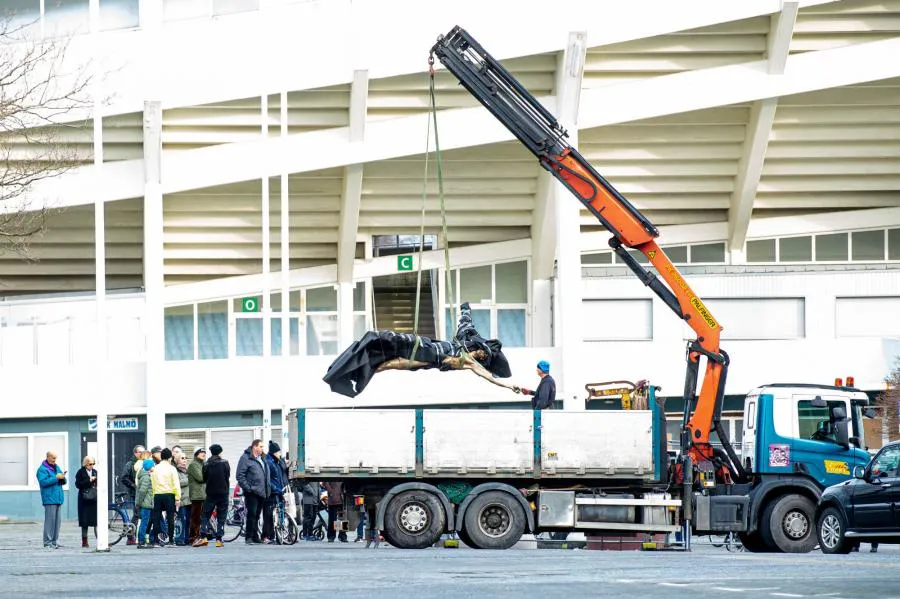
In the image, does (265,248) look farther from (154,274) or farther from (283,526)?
(283,526)

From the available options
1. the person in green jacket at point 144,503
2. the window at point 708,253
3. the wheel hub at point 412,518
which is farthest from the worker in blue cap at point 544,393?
the window at point 708,253

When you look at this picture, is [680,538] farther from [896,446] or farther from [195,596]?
[195,596]

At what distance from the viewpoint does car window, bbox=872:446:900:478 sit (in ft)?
69.4

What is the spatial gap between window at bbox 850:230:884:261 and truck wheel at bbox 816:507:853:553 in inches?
886

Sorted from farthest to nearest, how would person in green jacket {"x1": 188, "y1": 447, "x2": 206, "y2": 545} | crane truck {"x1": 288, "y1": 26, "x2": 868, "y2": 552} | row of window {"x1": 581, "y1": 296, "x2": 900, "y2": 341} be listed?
row of window {"x1": 581, "y1": 296, "x2": 900, "y2": 341}, person in green jacket {"x1": 188, "y1": 447, "x2": 206, "y2": 545}, crane truck {"x1": 288, "y1": 26, "x2": 868, "y2": 552}

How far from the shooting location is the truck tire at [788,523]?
22.8 metres

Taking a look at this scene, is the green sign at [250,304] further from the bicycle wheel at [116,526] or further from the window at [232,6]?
the bicycle wheel at [116,526]

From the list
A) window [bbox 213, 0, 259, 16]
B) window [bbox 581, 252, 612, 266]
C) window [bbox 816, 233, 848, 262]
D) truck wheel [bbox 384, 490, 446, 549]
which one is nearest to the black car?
truck wheel [bbox 384, 490, 446, 549]

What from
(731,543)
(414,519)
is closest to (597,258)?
(731,543)

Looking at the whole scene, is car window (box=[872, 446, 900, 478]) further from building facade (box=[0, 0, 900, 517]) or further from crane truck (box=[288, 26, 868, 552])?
building facade (box=[0, 0, 900, 517])

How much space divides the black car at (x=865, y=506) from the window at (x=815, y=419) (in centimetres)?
133

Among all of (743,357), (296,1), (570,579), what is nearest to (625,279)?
(743,357)

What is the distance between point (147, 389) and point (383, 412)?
623 inches

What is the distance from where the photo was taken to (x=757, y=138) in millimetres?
39688
